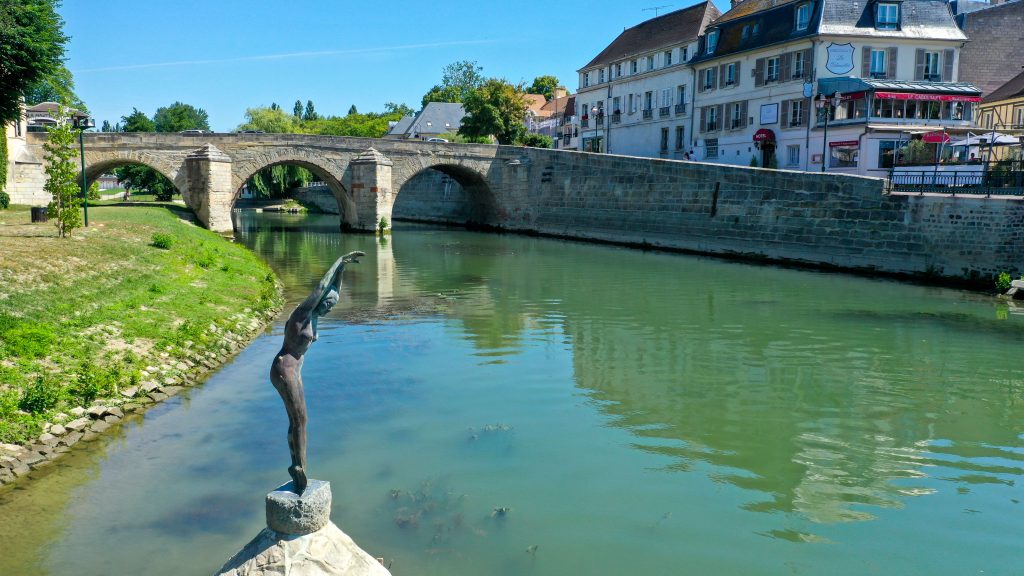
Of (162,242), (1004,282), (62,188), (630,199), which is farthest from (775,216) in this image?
(62,188)

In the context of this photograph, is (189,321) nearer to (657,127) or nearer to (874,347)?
(874,347)

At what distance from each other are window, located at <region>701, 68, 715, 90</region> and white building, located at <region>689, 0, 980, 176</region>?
3371 millimetres

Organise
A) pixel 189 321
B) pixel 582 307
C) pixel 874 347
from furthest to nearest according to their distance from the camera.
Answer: pixel 582 307, pixel 874 347, pixel 189 321

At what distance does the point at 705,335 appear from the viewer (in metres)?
15.8

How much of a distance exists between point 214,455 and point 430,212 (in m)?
47.0

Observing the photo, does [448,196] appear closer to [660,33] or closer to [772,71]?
[660,33]

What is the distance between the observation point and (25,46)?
2328cm

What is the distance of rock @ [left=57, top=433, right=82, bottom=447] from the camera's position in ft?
28.6

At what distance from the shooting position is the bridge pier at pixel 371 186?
40375mm

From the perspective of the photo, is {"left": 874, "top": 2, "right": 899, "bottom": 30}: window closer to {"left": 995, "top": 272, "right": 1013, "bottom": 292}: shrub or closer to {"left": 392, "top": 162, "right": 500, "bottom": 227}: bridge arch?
{"left": 995, "top": 272, "right": 1013, "bottom": 292}: shrub

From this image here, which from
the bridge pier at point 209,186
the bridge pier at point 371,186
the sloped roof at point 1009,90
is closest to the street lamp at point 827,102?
the sloped roof at point 1009,90

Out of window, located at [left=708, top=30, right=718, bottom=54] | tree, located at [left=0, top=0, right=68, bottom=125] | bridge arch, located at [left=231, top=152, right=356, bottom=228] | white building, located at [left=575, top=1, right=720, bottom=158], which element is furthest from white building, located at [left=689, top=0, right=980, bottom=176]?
tree, located at [left=0, top=0, right=68, bottom=125]

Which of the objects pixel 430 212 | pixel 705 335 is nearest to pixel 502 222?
pixel 430 212

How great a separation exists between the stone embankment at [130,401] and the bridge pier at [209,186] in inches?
902
